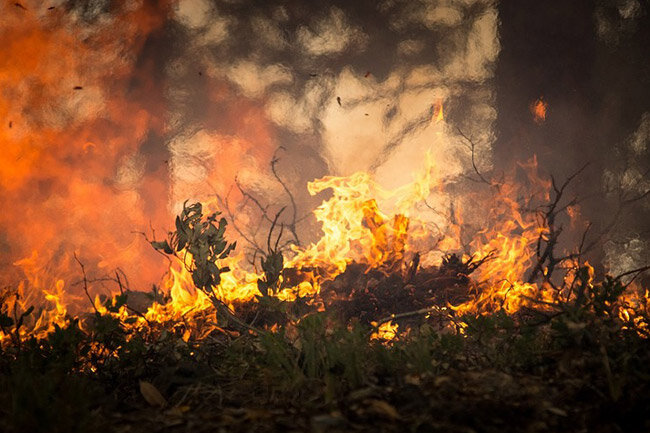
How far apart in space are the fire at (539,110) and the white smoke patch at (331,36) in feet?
14.8

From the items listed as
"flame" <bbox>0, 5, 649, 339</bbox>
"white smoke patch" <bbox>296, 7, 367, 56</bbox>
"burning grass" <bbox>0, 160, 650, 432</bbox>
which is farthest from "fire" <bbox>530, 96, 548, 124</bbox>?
"burning grass" <bbox>0, 160, 650, 432</bbox>

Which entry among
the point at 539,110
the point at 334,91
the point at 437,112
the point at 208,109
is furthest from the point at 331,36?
the point at 539,110

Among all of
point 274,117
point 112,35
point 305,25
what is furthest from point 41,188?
point 305,25

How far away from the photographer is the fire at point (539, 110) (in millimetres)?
10422

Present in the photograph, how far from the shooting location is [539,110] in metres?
10.5

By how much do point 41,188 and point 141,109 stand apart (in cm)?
293

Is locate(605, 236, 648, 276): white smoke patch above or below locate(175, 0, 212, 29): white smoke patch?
below

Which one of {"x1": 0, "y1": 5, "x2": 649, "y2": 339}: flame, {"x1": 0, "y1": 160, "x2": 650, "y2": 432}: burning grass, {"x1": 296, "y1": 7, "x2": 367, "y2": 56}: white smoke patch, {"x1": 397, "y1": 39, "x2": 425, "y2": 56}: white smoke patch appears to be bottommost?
{"x1": 0, "y1": 160, "x2": 650, "y2": 432}: burning grass

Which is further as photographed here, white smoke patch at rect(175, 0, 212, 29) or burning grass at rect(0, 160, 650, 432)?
white smoke patch at rect(175, 0, 212, 29)

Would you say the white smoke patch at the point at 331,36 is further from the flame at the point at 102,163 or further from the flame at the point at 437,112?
the flame at the point at 437,112

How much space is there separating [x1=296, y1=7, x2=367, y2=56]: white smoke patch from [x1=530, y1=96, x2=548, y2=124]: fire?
452 centimetres

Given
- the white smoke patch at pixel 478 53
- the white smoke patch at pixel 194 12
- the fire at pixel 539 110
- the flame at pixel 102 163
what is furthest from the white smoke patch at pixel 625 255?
the white smoke patch at pixel 194 12

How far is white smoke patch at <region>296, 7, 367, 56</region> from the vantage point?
11.8 meters

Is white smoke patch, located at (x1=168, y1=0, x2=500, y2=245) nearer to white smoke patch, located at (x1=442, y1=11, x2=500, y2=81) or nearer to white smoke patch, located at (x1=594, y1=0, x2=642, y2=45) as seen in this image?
white smoke patch, located at (x1=442, y1=11, x2=500, y2=81)
